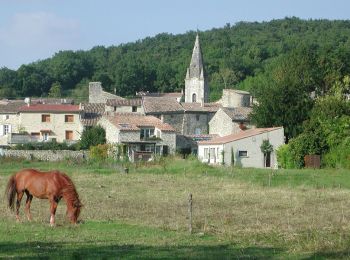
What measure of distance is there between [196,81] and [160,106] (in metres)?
44.7

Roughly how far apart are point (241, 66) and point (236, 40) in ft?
134

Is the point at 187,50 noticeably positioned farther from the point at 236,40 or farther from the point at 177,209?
the point at 177,209

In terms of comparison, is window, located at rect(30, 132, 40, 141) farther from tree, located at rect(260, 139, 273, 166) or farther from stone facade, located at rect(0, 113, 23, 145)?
tree, located at rect(260, 139, 273, 166)

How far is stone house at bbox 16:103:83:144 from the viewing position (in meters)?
88.4

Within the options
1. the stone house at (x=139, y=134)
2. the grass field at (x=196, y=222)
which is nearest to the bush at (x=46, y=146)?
the stone house at (x=139, y=134)

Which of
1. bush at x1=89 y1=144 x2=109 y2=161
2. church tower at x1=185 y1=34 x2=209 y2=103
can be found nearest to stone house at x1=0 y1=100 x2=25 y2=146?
bush at x1=89 y1=144 x2=109 y2=161

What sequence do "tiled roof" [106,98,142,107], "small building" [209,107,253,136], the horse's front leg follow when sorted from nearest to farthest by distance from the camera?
the horse's front leg, "small building" [209,107,253,136], "tiled roof" [106,98,142,107]

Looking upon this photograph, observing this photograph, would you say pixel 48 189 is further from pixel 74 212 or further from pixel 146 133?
pixel 146 133

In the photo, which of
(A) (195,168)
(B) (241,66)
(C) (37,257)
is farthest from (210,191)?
(B) (241,66)

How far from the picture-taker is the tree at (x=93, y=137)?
7769 centimetres

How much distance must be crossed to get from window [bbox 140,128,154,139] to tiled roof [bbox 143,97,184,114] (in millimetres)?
7201

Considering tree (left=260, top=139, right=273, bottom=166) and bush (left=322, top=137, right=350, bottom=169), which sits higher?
tree (left=260, top=139, right=273, bottom=166)

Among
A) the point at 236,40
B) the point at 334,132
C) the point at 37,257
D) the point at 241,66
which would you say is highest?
the point at 236,40

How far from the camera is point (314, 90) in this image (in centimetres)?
9119
